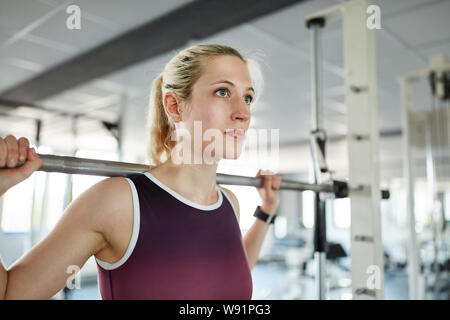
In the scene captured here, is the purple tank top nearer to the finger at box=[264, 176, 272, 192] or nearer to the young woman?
the young woman

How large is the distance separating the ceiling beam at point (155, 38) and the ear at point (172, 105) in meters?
1.54

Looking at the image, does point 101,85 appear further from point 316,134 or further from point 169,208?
point 169,208

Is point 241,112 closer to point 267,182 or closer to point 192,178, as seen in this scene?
point 192,178

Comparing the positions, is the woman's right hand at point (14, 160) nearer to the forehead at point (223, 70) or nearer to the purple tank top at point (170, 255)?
the purple tank top at point (170, 255)

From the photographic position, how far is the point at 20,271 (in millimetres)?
474

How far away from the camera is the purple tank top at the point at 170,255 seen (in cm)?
54

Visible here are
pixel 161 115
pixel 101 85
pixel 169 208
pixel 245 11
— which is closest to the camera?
pixel 169 208

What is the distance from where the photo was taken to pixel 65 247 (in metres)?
0.49

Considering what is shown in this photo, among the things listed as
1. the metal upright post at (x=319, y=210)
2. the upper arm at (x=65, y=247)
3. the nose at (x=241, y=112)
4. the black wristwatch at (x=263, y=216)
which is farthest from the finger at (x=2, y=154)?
the metal upright post at (x=319, y=210)

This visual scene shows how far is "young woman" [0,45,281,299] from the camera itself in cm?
48

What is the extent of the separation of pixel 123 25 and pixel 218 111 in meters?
2.04
